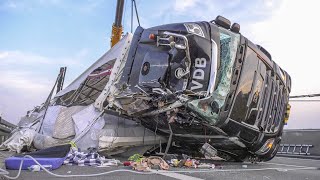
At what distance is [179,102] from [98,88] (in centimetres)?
206

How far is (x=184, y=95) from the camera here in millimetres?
4746

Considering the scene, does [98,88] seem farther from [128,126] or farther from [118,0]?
[118,0]

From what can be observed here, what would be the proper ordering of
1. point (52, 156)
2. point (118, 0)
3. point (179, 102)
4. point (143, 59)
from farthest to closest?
point (118, 0) → point (143, 59) → point (179, 102) → point (52, 156)

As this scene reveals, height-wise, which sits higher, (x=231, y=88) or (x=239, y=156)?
(x=231, y=88)

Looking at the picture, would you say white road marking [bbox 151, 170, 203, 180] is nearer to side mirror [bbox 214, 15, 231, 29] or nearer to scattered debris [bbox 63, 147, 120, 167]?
scattered debris [bbox 63, 147, 120, 167]

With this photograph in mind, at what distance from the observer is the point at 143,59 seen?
17.5 feet

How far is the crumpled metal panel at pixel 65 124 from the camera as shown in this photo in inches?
240

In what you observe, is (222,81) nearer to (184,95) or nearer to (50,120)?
(184,95)

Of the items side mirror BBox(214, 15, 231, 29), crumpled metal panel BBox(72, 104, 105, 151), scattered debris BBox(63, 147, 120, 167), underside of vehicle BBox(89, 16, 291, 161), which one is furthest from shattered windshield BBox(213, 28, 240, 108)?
crumpled metal panel BBox(72, 104, 105, 151)

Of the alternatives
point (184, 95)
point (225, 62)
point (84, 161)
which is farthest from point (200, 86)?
point (84, 161)

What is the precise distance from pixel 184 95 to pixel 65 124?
8.18 ft

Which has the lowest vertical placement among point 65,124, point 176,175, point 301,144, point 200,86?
point 301,144

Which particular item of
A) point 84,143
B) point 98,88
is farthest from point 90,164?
point 98,88

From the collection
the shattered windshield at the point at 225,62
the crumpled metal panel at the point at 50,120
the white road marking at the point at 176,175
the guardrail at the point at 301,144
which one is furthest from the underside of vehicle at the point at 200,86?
the guardrail at the point at 301,144
